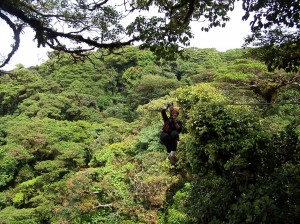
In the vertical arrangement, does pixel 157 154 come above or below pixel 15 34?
below

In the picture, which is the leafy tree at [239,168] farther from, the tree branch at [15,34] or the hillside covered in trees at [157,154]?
the tree branch at [15,34]

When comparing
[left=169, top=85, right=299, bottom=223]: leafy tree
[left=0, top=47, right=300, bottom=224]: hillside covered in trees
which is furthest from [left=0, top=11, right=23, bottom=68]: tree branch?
[left=169, top=85, right=299, bottom=223]: leafy tree

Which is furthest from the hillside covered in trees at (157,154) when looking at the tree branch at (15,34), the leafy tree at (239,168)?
the tree branch at (15,34)

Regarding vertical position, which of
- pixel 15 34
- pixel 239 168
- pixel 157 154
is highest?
pixel 15 34

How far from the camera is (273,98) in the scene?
12625mm

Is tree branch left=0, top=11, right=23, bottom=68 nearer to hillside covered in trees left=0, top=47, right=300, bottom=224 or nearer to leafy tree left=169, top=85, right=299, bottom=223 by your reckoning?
hillside covered in trees left=0, top=47, right=300, bottom=224

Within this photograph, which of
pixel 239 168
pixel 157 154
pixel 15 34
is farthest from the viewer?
pixel 157 154

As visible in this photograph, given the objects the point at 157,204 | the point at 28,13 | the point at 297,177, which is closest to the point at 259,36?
the point at 297,177

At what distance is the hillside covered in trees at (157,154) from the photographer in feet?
13.3

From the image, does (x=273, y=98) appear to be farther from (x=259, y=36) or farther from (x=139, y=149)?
(x=259, y=36)

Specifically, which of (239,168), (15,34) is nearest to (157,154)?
(239,168)

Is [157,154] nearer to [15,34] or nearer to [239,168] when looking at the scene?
[239,168]

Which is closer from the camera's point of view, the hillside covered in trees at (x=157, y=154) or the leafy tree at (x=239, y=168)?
the leafy tree at (x=239, y=168)

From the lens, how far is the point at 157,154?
10.6 metres
